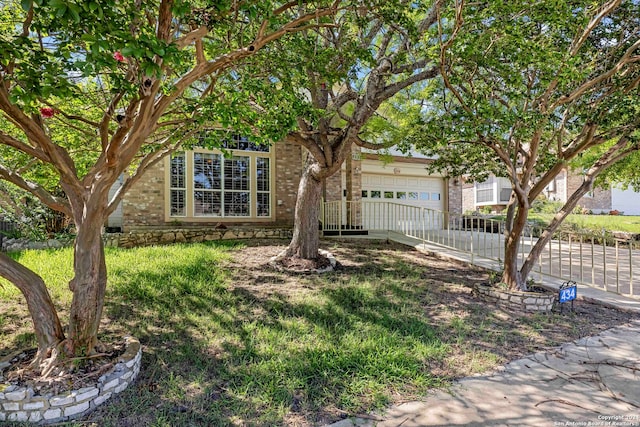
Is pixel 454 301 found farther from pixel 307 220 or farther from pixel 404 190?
pixel 404 190

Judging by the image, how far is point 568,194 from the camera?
19.9 meters

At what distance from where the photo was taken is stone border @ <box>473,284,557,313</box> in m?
4.68

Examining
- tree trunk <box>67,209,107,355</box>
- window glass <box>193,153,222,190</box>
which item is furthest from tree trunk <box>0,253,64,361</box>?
window glass <box>193,153,222,190</box>

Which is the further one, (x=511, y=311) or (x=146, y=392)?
(x=511, y=311)

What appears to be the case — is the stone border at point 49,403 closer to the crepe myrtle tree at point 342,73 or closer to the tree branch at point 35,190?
the tree branch at point 35,190

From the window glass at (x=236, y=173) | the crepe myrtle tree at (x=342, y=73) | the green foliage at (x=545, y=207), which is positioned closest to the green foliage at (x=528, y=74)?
the crepe myrtle tree at (x=342, y=73)

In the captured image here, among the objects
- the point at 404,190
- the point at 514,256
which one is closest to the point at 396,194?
the point at 404,190

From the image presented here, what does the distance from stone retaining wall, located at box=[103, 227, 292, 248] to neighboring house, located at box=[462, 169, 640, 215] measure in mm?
14695

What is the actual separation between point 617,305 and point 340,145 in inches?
187

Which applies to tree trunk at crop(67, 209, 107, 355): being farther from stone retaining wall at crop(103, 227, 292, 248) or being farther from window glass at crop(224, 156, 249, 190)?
window glass at crop(224, 156, 249, 190)

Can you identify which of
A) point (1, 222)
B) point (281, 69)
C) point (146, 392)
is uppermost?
point (281, 69)

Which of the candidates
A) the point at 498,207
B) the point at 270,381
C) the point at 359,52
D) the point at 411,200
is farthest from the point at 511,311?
the point at 498,207

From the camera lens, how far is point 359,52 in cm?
447

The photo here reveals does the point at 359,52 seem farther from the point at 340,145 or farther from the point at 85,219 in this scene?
the point at 85,219
